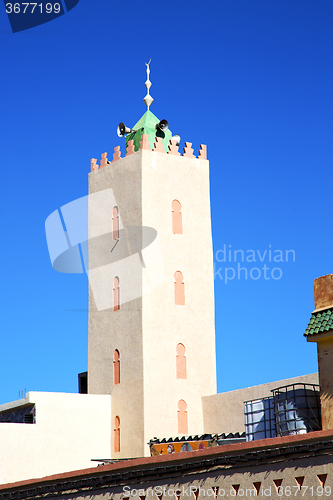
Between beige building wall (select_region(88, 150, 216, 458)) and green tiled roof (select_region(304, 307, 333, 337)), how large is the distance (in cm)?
1329

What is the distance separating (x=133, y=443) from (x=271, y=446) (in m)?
15.4

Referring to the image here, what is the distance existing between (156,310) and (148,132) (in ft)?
26.9

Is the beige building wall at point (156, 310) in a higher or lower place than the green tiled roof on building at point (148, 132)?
lower

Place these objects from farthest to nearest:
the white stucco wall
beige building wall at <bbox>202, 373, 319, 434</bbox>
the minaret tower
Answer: the minaret tower, the white stucco wall, beige building wall at <bbox>202, 373, 319, 434</bbox>

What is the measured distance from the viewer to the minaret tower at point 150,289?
30078 mm

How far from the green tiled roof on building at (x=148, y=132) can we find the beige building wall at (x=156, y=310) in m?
1.16

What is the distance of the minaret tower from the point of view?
30.1m

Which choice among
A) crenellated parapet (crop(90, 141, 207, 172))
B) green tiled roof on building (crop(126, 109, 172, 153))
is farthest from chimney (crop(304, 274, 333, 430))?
green tiled roof on building (crop(126, 109, 172, 153))

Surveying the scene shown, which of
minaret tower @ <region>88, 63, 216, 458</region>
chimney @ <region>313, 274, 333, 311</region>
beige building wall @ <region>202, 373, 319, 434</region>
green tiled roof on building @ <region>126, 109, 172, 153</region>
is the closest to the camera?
chimney @ <region>313, 274, 333, 311</region>

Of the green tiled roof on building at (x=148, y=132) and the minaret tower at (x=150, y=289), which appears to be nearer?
the minaret tower at (x=150, y=289)

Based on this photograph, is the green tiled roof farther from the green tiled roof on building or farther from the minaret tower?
the green tiled roof on building

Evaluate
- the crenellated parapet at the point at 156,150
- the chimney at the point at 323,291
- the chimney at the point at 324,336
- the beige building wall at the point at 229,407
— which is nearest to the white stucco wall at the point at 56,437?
the beige building wall at the point at 229,407

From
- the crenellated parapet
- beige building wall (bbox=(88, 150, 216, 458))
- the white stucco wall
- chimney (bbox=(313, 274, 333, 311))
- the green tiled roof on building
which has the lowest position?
the white stucco wall

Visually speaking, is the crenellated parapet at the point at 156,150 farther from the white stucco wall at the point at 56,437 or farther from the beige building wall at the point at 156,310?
the white stucco wall at the point at 56,437
